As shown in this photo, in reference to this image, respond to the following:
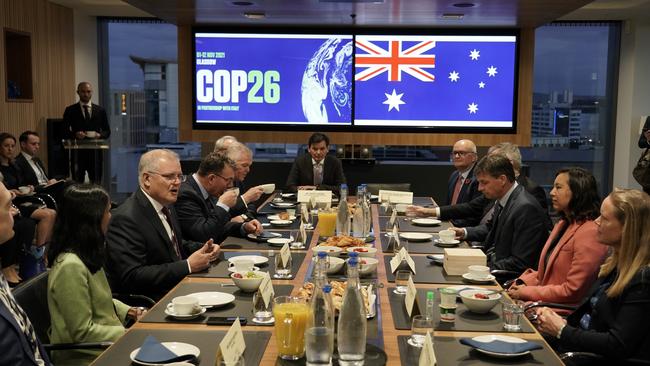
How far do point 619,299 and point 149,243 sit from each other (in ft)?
6.80

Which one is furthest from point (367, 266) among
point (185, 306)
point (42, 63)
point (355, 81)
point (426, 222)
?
point (42, 63)

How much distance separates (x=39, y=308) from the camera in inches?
104

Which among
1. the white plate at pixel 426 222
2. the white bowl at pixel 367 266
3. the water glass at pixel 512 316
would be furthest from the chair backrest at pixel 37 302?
the white plate at pixel 426 222

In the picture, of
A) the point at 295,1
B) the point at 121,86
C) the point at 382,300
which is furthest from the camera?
the point at 121,86

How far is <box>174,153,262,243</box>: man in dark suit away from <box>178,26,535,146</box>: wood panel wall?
13.3ft

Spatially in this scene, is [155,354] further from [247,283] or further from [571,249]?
[571,249]

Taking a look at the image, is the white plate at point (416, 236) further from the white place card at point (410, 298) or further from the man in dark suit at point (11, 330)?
the man in dark suit at point (11, 330)

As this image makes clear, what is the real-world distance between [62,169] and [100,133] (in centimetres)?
71

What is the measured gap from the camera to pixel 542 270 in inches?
142

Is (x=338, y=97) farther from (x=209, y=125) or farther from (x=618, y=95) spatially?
(x=618, y=95)

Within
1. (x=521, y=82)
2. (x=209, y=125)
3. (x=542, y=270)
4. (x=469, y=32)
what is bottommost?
(x=542, y=270)

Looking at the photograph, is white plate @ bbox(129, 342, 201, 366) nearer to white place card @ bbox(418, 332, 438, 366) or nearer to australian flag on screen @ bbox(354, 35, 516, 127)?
white place card @ bbox(418, 332, 438, 366)

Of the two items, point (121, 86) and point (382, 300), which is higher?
point (121, 86)

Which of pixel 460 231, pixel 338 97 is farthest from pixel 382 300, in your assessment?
pixel 338 97
